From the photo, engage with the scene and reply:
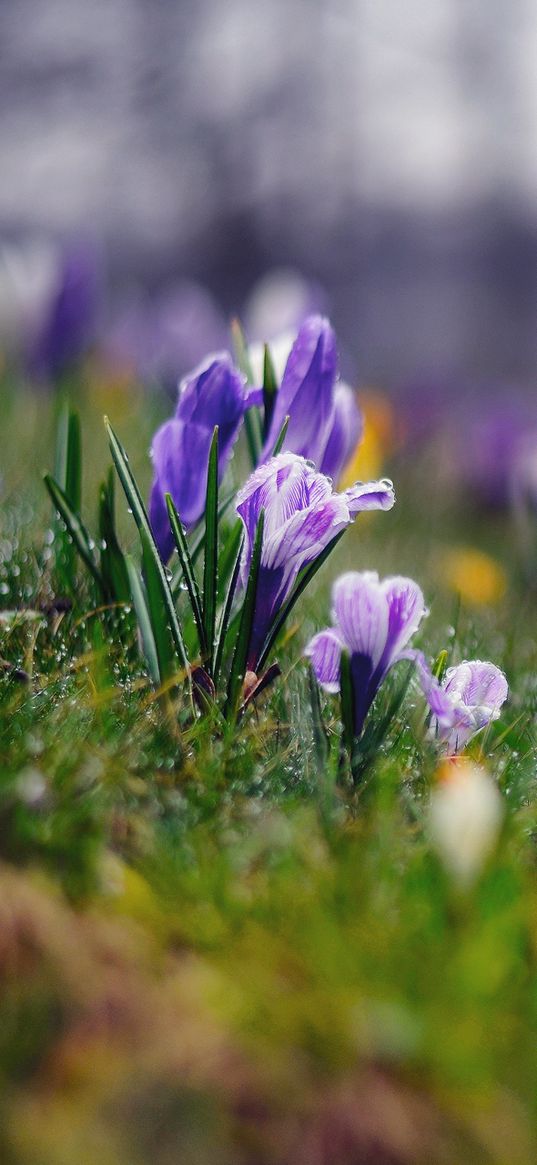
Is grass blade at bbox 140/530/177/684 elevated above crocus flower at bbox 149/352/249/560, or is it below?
below

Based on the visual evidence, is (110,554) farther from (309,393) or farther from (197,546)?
(309,393)

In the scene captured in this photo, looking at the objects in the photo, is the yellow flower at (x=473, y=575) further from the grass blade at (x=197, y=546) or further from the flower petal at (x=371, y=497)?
the flower petal at (x=371, y=497)

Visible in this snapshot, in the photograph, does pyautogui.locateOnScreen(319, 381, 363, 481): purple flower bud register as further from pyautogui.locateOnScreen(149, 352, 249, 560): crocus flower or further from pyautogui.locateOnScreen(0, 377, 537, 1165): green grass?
pyautogui.locateOnScreen(0, 377, 537, 1165): green grass

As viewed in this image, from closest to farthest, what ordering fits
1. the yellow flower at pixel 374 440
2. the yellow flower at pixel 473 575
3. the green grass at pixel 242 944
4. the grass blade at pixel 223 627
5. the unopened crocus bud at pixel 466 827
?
the green grass at pixel 242 944
the unopened crocus bud at pixel 466 827
the grass blade at pixel 223 627
the yellow flower at pixel 473 575
the yellow flower at pixel 374 440

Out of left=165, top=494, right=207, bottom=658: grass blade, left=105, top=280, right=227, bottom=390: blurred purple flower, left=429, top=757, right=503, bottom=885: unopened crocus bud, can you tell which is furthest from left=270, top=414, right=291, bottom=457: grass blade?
left=105, top=280, right=227, bottom=390: blurred purple flower

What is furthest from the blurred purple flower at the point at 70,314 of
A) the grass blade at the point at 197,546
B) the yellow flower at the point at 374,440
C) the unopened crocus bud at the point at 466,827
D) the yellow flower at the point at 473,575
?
the unopened crocus bud at the point at 466,827

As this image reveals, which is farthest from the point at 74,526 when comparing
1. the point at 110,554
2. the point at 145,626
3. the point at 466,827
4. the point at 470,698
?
the point at 466,827
